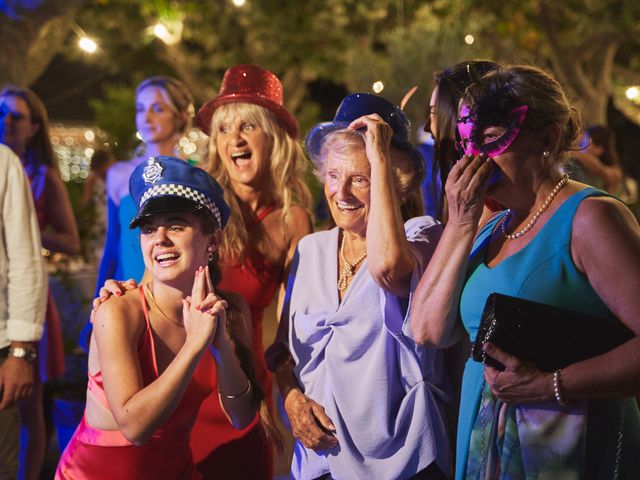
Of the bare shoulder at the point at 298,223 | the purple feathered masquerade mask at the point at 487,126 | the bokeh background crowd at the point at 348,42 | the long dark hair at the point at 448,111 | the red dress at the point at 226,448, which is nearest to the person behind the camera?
the purple feathered masquerade mask at the point at 487,126

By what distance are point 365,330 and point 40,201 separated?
2.62 metres

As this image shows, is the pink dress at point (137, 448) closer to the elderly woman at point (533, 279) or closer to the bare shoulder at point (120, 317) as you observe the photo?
the bare shoulder at point (120, 317)

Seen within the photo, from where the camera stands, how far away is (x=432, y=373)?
8.87ft

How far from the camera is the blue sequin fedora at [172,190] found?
258 cm

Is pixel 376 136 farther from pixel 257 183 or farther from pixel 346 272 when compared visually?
pixel 257 183

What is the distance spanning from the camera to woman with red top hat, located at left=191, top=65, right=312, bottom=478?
3.50 metres

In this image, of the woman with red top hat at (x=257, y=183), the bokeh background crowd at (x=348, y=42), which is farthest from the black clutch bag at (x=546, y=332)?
the bokeh background crowd at (x=348, y=42)

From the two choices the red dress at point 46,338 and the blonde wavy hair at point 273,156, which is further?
the red dress at point 46,338

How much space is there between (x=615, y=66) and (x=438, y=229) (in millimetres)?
14458

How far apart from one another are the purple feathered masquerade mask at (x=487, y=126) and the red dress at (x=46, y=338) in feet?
9.24

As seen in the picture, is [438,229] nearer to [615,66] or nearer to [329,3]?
[329,3]

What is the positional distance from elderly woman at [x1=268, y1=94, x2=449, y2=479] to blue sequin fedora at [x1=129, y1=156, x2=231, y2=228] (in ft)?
1.51

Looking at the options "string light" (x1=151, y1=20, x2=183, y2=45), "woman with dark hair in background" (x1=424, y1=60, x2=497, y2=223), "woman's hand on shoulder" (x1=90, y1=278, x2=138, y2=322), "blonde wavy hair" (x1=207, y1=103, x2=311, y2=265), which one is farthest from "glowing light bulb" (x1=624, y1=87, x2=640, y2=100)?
"woman's hand on shoulder" (x1=90, y1=278, x2=138, y2=322)

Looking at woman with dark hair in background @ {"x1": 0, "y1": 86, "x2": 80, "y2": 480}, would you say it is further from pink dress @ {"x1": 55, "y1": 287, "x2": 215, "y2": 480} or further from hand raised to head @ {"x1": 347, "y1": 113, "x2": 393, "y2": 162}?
hand raised to head @ {"x1": 347, "y1": 113, "x2": 393, "y2": 162}
